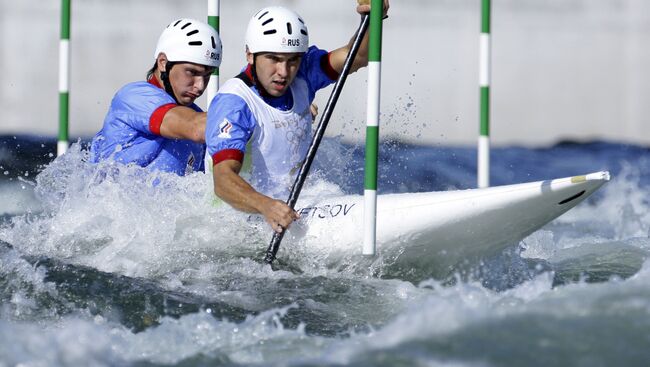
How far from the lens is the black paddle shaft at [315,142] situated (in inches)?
170

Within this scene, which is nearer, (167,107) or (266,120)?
(266,120)

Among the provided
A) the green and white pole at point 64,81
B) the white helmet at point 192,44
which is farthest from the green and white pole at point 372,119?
the green and white pole at point 64,81

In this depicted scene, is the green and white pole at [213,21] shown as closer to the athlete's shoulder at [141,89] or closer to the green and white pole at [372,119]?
the athlete's shoulder at [141,89]

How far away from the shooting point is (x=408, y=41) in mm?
9469

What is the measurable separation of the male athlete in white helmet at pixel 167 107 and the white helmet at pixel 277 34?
36 cm

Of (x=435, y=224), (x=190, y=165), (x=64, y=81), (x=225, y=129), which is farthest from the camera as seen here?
(x=64, y=81)

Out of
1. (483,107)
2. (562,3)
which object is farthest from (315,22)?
(483,107)

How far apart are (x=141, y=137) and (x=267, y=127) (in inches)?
27.5

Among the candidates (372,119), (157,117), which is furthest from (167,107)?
(372,119)

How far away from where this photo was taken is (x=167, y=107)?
4.73 m

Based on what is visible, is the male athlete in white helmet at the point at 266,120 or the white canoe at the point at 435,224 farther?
the male athlete in white helmet at the point at 266,120

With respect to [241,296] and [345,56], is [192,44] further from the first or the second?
[241,296]

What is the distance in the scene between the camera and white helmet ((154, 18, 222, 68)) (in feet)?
15.6

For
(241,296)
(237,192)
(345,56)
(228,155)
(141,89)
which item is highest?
(345,56)
